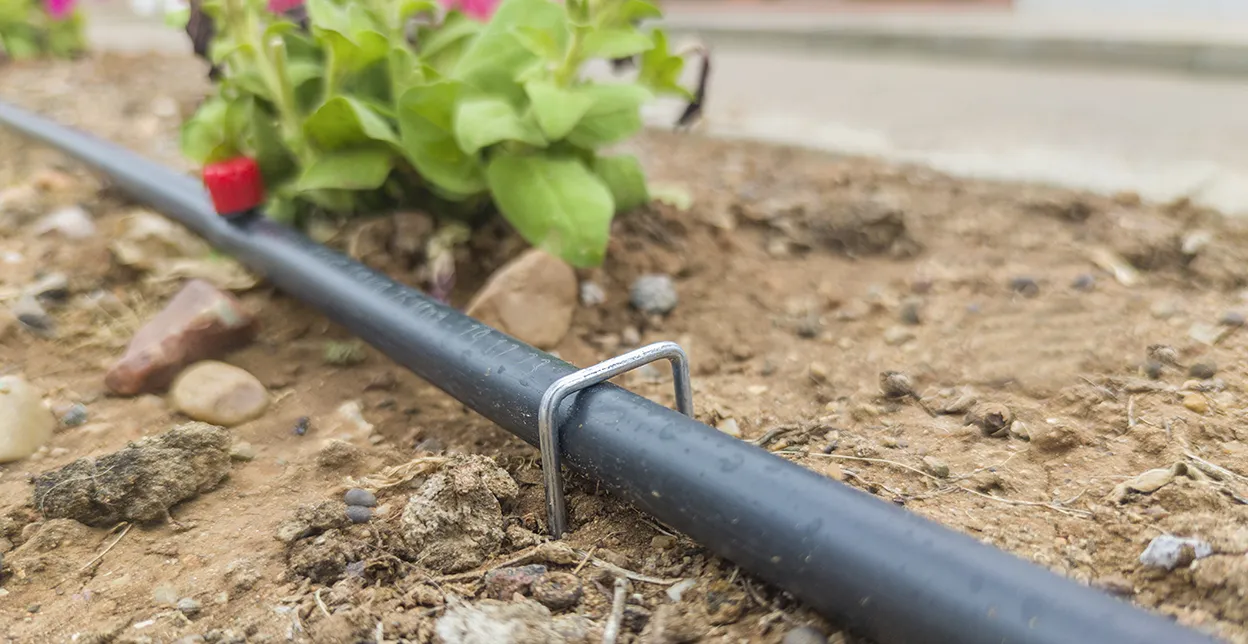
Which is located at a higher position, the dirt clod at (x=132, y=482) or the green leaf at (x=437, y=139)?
the green leaf at (x=437, y=139)

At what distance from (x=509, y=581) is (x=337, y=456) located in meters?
0.37

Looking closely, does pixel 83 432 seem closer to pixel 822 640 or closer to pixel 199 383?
pixel 199 383

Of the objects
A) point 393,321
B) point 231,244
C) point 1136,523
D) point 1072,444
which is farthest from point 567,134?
point 1136,523

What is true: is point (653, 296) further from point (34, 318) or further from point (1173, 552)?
point (34, 318)

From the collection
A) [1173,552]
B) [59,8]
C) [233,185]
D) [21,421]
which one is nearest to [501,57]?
[233,185]

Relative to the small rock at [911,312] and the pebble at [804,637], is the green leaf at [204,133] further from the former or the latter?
the pebble at [804,637]

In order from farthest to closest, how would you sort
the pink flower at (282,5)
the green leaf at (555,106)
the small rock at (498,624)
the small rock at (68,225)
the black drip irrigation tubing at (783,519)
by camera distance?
the small rock at (68,225), the pink flower at (282,5), the green leaf at (555,106), the small rock at (498,624), the black drip irrigation tubing at (783,519)

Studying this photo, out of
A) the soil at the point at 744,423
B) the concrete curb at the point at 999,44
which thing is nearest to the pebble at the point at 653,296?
the soil at the point at 744,423

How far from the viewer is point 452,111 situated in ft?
5.00

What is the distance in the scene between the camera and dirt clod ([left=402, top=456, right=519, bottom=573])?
3.11 feet

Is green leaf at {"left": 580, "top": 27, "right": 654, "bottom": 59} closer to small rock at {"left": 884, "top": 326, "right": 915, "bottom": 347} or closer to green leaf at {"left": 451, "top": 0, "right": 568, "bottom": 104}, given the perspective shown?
green leaf at {"left": 451, "top": 0, "right": 568, "bottom": 104}

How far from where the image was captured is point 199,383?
1.31 meters

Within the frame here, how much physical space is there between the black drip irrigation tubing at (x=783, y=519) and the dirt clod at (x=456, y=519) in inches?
3.8

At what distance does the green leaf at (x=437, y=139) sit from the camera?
1491mm
